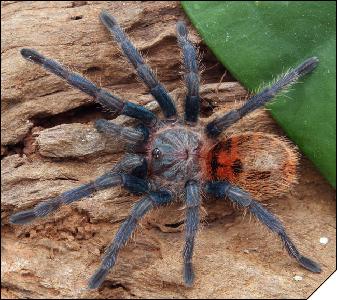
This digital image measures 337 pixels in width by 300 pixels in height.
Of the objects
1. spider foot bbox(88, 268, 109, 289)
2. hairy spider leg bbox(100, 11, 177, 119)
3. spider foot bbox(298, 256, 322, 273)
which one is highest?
hairy spider leg bbox(100, 11, 177, 119)

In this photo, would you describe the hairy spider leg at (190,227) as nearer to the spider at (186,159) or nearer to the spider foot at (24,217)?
the spider at (186,159)

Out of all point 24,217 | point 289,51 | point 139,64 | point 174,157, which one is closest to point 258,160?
point 174,157

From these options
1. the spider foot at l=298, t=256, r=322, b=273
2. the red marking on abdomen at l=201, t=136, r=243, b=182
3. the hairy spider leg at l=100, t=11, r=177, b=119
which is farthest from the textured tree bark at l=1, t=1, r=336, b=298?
the red marking on abdomen at l=201, t=136, r=243, b=182

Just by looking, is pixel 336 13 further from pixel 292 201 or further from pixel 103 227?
pixel 103 227

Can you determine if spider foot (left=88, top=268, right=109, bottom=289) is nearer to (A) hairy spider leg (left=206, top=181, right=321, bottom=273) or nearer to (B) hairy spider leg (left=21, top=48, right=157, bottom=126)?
(A) hairy spider leg (left=206, top=181, right=321, bottom=273)

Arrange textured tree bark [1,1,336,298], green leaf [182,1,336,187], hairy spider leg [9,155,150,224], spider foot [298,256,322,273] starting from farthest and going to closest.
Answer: green leaf [182,1,336,187]
textured tree bark [1,1,336,298]
spider foot [298,256,322,273]
hairy spider leg [9,155,150,224]

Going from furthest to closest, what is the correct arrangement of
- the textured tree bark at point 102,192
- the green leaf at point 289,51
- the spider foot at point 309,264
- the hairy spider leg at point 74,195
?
the green leaf at point 289,51 → the textured tree bark at point 102,192 → the spider foot at point 309,264 → the hairy spider leg at point 74,195

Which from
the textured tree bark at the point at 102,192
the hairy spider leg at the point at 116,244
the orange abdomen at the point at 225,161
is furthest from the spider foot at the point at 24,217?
the orange abdomen at the point at 225,161

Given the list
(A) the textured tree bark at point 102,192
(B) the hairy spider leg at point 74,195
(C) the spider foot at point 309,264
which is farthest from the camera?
(A) the textured tree bark at point 102,192
